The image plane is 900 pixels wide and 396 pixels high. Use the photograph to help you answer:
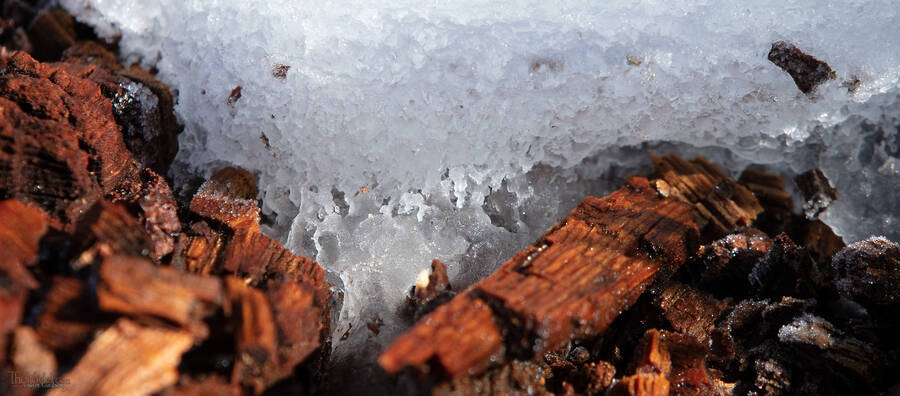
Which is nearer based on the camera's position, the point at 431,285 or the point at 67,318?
the point at 67,318

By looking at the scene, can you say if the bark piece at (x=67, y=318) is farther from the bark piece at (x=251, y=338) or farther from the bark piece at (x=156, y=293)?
the bark piece at (x=251, y=338)

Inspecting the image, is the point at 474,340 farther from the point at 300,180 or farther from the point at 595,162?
the point at 595,162

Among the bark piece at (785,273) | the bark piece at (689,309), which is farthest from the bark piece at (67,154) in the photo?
the bark piece at (785,273)

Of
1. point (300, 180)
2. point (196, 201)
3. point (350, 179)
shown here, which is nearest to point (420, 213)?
point (350, 179)

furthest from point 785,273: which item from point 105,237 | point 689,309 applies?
point 105,237

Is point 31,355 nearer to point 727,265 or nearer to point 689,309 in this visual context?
point 689,309

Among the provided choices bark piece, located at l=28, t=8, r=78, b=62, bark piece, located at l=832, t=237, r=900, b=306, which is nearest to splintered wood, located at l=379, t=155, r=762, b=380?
bark piece, located at l=832, t=237, r=900, b=306
